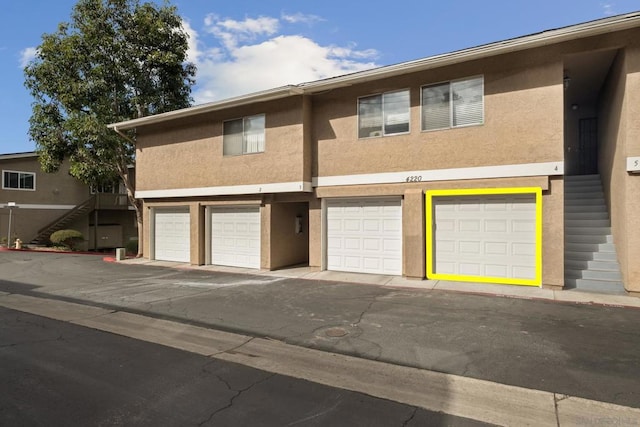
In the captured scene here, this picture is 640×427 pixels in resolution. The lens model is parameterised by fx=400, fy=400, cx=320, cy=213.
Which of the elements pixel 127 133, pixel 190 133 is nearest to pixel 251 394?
pixel 190 133

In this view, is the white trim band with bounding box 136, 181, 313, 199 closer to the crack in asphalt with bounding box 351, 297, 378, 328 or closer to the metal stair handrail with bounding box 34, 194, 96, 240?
the crack in asphalt with bounding box 351, 297, 378, 328

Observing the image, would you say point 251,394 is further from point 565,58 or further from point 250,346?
point 565,58

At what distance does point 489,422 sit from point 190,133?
1418 centimetres

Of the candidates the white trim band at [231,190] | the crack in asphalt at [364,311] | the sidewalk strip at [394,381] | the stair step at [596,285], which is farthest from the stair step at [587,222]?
the sidewalk strip at [394,381]

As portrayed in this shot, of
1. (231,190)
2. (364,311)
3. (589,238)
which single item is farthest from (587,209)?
(231,190)

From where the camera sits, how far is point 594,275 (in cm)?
957

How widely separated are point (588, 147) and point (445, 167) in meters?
7.52

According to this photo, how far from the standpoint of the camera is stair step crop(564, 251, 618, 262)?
985cm

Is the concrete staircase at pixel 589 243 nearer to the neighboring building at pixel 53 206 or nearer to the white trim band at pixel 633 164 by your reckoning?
the white trim band at pixel 633 164

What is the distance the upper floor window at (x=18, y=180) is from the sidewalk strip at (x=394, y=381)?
25.7m

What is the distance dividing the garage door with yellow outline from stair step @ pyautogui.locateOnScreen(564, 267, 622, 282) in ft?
3.25

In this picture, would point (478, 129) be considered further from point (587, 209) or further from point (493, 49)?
point (587, 209)

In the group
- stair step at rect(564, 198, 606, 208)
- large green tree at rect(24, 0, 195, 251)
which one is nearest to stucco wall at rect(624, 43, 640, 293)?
stair step at rect(564, 198, 606, 208)

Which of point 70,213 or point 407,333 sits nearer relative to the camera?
point 407,333
